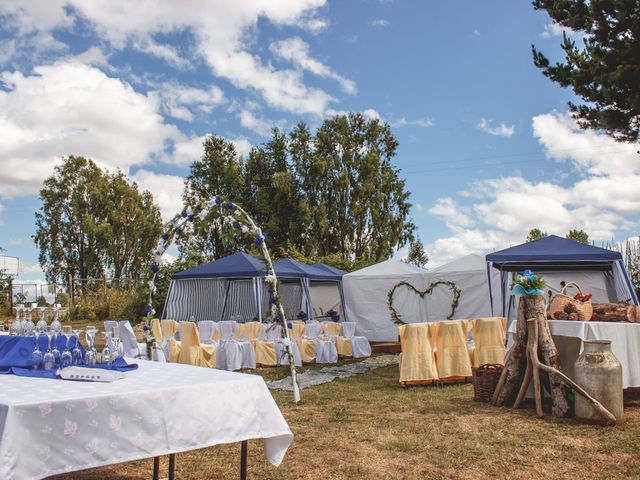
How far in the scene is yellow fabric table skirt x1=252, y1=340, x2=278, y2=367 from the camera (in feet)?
34.4

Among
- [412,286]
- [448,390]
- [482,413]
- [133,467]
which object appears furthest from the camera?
[412,286]

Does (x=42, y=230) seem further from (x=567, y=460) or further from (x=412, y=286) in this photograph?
(x=567, y=460)

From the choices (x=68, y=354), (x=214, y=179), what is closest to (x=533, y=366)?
(x=68, y=354)

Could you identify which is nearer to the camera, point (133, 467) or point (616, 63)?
point (133, 467)

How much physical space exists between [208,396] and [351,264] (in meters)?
18.9

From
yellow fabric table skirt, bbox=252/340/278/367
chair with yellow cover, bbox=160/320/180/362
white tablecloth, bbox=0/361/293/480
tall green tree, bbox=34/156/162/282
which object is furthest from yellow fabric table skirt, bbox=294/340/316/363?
tall green tree, bbox=34/156/162/282

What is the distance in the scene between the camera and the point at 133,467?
418cm

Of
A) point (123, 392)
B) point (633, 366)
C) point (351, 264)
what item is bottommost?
point (633, 366)

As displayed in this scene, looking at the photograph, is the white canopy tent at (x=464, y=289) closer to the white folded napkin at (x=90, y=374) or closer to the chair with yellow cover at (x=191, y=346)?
the chair with yellow cover at (x=191, y=346)

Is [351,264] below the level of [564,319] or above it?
above

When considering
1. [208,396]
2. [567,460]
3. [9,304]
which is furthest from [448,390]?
[9,304]

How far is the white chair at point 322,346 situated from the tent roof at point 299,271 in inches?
64.6

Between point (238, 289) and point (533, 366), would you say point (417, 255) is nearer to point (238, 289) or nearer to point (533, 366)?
point (238, 289)

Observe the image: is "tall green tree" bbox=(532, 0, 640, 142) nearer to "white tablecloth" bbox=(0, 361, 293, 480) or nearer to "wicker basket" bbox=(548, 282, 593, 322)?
"wicker basket" bbox=(548, 282, 593, 322)
